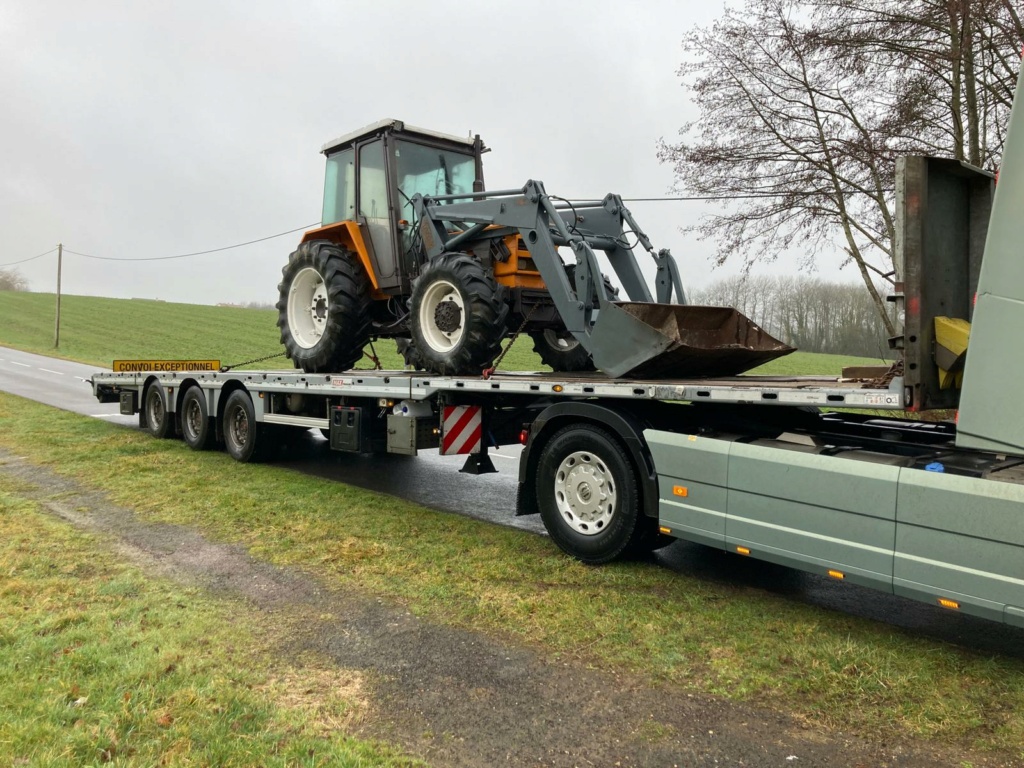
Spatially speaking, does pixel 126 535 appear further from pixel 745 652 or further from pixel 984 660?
pixel 984 660

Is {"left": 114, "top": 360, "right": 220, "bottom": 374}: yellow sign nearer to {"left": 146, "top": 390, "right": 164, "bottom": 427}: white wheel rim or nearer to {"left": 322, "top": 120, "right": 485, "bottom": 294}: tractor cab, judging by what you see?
{"left": 146, "top": 390, "right": 164, "bottom": 427}: white wheel rim

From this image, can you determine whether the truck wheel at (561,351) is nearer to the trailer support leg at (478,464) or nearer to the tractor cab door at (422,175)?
the tractor cab door at (422,175)

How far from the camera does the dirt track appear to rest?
3.21 metres

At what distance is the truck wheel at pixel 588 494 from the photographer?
5484 mm

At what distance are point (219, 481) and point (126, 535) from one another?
2328 mm

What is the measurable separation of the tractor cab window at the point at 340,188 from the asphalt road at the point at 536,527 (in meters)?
3.09

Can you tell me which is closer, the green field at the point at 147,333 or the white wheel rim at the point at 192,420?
the white wheel rim at the point at 192,420

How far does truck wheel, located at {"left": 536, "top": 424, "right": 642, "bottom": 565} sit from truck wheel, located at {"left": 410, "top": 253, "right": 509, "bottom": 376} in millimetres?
1337

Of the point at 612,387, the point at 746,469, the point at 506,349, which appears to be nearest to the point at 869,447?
the point at 746,469

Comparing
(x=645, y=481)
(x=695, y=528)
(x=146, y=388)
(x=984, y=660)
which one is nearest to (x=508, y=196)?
(x=645, y=481)

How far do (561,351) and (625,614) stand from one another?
4569mm

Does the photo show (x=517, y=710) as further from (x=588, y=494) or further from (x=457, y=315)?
(x=457, y=315)

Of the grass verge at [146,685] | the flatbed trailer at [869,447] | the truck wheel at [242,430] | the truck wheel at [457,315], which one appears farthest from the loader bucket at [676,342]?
the truck wheel at [242,430]

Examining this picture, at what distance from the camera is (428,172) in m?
8.93
